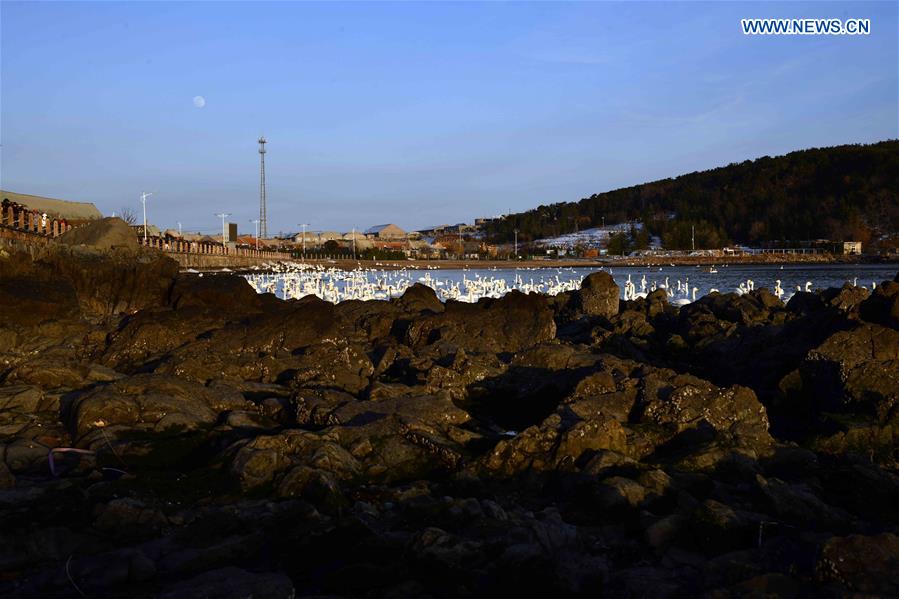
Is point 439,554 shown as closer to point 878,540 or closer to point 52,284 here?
point 878,540

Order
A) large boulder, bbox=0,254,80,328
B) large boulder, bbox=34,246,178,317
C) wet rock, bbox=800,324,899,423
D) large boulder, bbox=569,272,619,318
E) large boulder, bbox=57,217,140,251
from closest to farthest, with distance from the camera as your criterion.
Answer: wet rock, bbox=800,324,899,423 → large boulder, bbox=0,254,80,328 → large boulder, bbox=34,246,178,317 → large boulder, bbox=569,272,619,318 → large boulder, bbox=57,217,140,251

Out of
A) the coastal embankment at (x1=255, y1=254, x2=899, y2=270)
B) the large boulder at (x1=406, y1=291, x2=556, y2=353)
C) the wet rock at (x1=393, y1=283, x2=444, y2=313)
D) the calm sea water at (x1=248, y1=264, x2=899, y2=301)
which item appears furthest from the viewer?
the coastal embankment at (x1=255, y1=254, x2=899, y2=270)

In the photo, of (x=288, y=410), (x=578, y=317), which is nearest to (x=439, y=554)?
(x=288, y=410)

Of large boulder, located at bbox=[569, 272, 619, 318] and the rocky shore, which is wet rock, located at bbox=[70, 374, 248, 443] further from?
large boulder, located at bbox=[569, 272, 619, 318]

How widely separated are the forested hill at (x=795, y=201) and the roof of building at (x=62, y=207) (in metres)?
111

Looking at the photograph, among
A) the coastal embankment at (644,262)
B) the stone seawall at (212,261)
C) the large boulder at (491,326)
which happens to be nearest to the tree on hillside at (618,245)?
the coastal embankment at (644,262)

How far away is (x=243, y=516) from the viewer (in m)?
6.39

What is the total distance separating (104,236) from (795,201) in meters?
154

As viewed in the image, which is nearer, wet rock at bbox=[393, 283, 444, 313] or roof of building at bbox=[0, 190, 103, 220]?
wet rock at bbox=[393, 283, 444, 313]

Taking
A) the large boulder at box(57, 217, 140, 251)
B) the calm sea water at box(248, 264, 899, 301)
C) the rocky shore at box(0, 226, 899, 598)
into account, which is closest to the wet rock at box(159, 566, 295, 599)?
the rocky shore at box(0, 226, 899, 598)

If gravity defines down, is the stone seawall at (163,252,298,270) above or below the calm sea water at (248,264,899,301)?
above

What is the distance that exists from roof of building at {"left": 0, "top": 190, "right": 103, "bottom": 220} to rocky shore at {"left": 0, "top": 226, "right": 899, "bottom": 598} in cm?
5067

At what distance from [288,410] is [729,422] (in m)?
5.40

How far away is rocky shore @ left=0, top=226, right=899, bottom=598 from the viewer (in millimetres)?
5367
